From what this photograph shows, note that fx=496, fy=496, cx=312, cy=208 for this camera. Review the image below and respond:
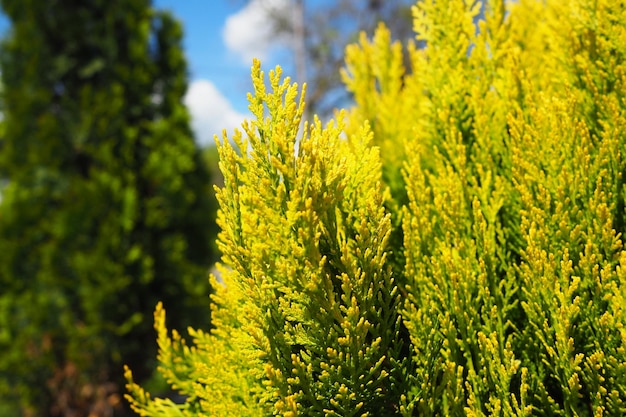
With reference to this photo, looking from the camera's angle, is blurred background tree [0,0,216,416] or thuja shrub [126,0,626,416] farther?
blurred background tree [0,0,216,416]

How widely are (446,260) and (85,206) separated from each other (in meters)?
4.92

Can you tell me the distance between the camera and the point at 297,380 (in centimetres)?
185

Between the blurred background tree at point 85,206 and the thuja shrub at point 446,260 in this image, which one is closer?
the thuja shrub at point 446,260

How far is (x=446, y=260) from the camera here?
6.77 ft

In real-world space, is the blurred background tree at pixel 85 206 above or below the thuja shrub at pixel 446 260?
above

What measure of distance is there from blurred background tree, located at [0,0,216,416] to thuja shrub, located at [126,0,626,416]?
3597mm

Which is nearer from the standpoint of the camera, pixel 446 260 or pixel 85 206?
pixel 446 260

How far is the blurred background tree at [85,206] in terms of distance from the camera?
19.0ft

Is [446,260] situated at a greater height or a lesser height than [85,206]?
lesser

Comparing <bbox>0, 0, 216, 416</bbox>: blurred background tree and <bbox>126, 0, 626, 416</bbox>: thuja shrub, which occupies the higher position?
<bbox>0, 0, 216, 416</bbox>: blurred background tree

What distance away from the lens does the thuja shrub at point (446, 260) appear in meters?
1.87

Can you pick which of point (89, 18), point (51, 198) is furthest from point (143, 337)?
point (89, 18)

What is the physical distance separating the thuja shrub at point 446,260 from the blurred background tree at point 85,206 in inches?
142

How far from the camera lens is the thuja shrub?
1873 mm
